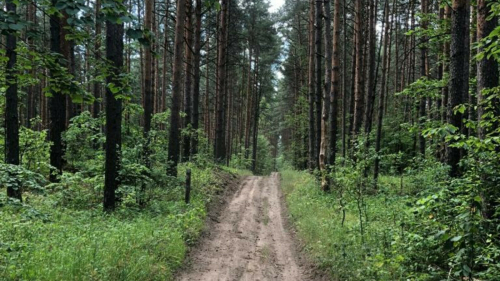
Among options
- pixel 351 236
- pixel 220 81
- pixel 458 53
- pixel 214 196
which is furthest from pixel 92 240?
pixel 220 81

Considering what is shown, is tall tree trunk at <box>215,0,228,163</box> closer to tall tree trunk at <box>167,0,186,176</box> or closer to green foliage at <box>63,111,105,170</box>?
tall tree trunk at <box>167,0,186,176</box>

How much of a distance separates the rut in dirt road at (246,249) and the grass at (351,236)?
0.64 meters

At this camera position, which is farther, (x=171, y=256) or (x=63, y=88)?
(x=171, y=256)

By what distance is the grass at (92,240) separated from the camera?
472cm

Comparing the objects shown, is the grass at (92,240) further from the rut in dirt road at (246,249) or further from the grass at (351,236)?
the grass at (351,236)

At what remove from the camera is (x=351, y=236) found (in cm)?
723

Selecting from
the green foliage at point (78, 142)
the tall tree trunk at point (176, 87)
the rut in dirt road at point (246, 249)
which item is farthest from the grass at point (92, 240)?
the tall tree trunk at point (176, 87)

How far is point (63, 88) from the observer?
11.0 ft

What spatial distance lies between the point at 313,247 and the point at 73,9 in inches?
284

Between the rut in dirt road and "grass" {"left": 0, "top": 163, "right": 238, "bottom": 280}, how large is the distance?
55 centimetres

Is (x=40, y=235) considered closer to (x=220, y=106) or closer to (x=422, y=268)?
(x=422, y=268)

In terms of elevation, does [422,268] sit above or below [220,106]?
below

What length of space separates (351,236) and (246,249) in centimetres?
273

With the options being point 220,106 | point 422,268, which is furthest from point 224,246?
point 220,106
